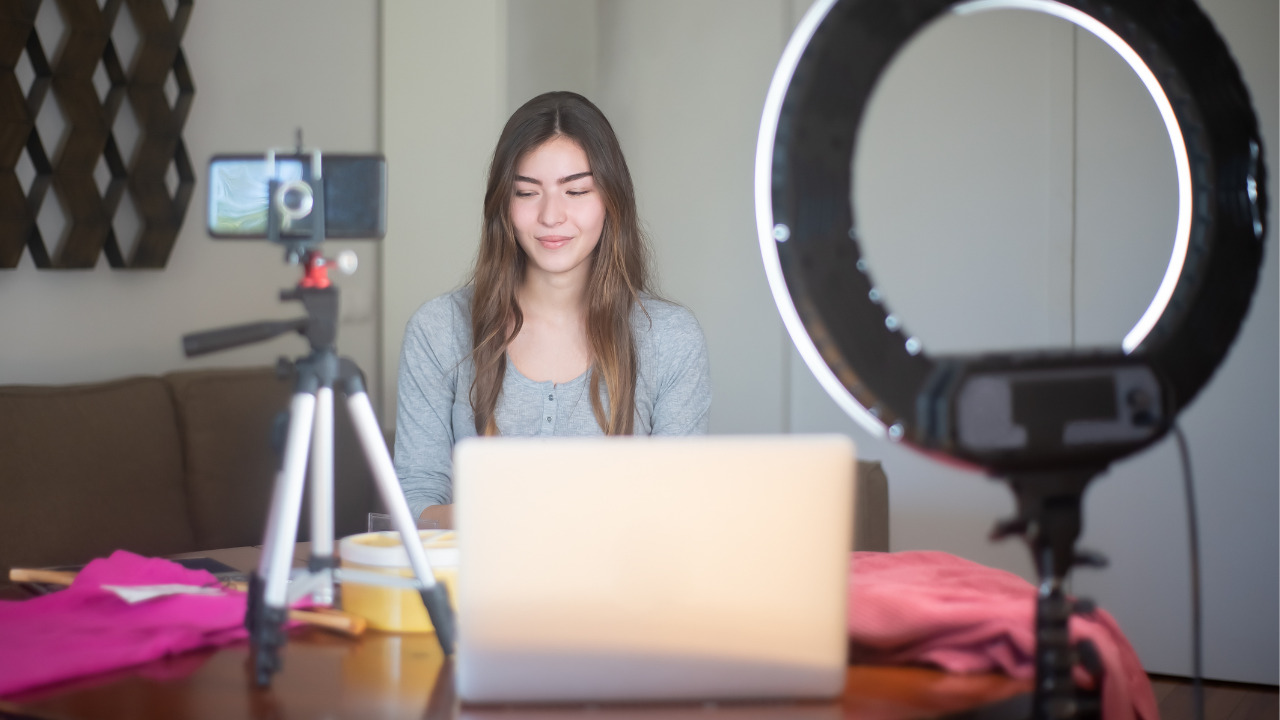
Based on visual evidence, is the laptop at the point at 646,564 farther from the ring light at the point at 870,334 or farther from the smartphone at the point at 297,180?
the smartphone at the point at 297,180

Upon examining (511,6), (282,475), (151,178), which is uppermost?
(511,6)

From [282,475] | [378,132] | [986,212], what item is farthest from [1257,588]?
[282,475]

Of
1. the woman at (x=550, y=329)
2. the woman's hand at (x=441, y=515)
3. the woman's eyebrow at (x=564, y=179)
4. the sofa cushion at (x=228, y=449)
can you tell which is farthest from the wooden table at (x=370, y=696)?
the sofa cushion at (x=228, y=449)

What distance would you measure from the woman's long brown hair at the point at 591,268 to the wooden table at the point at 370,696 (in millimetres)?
987

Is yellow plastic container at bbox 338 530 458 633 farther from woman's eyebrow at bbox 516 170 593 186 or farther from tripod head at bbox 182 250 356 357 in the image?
woman's eyebrow at bbox 516 170 593 186

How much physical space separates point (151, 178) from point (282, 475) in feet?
6.16

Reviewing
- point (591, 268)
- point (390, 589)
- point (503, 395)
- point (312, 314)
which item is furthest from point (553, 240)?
point (312, 314)

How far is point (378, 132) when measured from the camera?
3.41m

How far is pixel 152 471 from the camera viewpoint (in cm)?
237

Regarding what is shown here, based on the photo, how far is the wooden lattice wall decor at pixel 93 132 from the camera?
2.29 m

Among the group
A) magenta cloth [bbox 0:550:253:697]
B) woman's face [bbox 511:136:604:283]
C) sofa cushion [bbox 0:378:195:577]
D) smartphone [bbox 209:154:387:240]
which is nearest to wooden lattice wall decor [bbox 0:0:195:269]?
sofa cushion [bbox 0:378:195:577]

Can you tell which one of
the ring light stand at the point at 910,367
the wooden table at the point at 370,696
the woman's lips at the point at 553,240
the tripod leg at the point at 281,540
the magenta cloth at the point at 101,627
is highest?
the woman's lips at the point at 553,240

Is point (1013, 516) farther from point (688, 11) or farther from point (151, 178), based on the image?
point (688, 11)

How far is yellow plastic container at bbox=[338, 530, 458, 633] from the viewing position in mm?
1157
